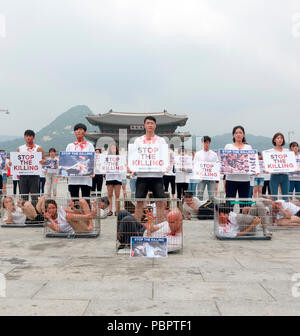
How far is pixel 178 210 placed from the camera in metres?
4.67

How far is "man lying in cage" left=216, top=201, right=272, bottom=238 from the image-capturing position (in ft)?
18.0

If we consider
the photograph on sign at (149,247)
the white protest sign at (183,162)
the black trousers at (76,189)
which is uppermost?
the white protest sign at (183,162)

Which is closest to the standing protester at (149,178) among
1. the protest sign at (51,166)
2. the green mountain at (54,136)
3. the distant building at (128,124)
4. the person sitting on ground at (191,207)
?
the person sitting on ground at (191,207)

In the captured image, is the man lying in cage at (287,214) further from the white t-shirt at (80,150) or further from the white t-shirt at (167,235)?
the white t-shirt at (80,150)

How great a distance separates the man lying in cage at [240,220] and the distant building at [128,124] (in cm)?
4506

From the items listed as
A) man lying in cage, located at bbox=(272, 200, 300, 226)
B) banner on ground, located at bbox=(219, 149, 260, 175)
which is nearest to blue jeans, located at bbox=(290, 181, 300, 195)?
man lying in cage, located at bbox=(272, 200, 300, 226)

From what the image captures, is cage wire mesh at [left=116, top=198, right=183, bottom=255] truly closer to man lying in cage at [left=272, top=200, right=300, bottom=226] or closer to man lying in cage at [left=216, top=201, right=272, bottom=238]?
man lying in cage at [left=216, top=201, right=272, bottom=238]

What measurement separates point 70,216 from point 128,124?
47467mm

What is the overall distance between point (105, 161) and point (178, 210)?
4.12 metres

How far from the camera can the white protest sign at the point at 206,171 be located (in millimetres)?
7867

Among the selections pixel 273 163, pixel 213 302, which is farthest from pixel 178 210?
pixel 273 163

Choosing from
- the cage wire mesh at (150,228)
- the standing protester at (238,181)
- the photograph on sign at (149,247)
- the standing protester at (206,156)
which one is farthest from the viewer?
the standing protester at (206,156)

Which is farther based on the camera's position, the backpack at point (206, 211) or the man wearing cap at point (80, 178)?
the backpack at point (206, 211)
